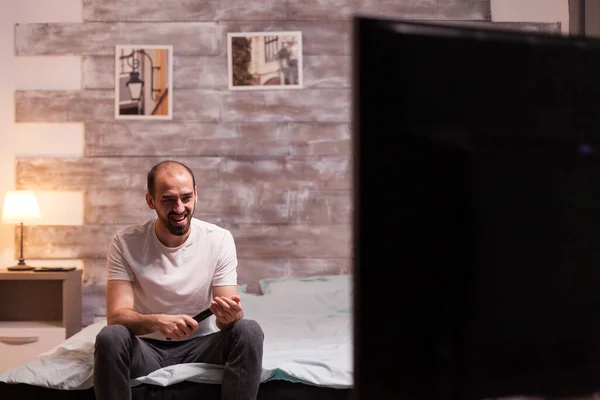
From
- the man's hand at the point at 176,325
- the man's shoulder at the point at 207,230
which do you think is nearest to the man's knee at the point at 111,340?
the man's hand at the point at 176,325

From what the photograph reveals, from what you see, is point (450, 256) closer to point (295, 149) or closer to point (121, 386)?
point (121, 386)

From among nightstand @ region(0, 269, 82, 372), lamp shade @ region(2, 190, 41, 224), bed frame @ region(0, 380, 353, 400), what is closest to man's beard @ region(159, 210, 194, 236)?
bed frame @ region(0, 380, 353, 400)

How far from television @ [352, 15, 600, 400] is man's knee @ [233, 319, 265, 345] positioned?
1.47 m

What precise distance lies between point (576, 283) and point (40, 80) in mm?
3867

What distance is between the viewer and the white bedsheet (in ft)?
6.66

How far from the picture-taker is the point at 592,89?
0.59m

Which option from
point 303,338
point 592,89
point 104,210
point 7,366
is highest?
point 592,89

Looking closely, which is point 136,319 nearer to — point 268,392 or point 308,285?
point 268,392

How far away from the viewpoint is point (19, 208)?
11.7 ft

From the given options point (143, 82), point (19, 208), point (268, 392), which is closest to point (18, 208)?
point (19, 208)

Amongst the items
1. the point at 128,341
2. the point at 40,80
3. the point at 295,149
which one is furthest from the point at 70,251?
the point at 128,341

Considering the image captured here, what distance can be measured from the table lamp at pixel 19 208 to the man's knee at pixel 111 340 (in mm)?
1890

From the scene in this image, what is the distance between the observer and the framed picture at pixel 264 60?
12.8 feet

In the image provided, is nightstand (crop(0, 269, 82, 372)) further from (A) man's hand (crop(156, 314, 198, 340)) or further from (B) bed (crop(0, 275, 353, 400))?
(A) man's hand (crop(156, 314, 198, 340))
